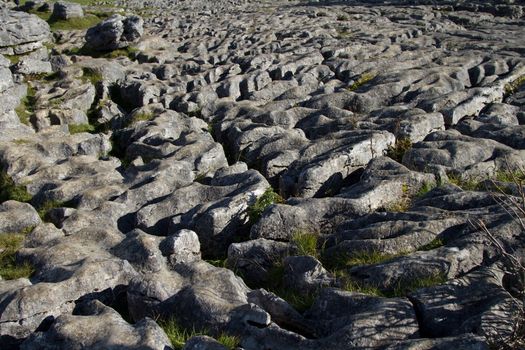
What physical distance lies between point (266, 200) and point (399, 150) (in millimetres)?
7429

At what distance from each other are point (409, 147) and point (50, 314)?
1585 cm

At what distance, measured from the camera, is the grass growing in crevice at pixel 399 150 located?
22.9 m

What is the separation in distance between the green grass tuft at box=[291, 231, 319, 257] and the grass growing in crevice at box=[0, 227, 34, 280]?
8.13m

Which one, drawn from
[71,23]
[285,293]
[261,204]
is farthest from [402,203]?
[71,23]

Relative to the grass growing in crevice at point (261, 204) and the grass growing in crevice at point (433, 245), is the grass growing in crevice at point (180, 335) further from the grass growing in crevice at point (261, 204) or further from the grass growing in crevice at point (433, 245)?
the grass growing in crevice at point (261, 204)

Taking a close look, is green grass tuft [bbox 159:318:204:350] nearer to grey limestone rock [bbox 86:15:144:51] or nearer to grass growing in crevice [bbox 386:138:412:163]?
grass growing in crevice [bbox 386:138:412:163]

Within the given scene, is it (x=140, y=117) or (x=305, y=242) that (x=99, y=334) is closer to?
(x=305, y=242)

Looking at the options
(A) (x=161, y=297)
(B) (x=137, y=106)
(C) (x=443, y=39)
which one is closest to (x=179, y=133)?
(B) (x=137, y=106)

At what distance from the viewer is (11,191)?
2303 centimetres

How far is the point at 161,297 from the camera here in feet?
44.6

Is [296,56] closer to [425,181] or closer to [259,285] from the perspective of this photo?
[425,181]

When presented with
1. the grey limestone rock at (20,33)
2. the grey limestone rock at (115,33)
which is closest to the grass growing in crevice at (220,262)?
the grey limestone rock at (20,33)

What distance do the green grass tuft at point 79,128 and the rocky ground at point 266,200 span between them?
175mm

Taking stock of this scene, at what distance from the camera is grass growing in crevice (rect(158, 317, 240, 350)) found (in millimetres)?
11430
